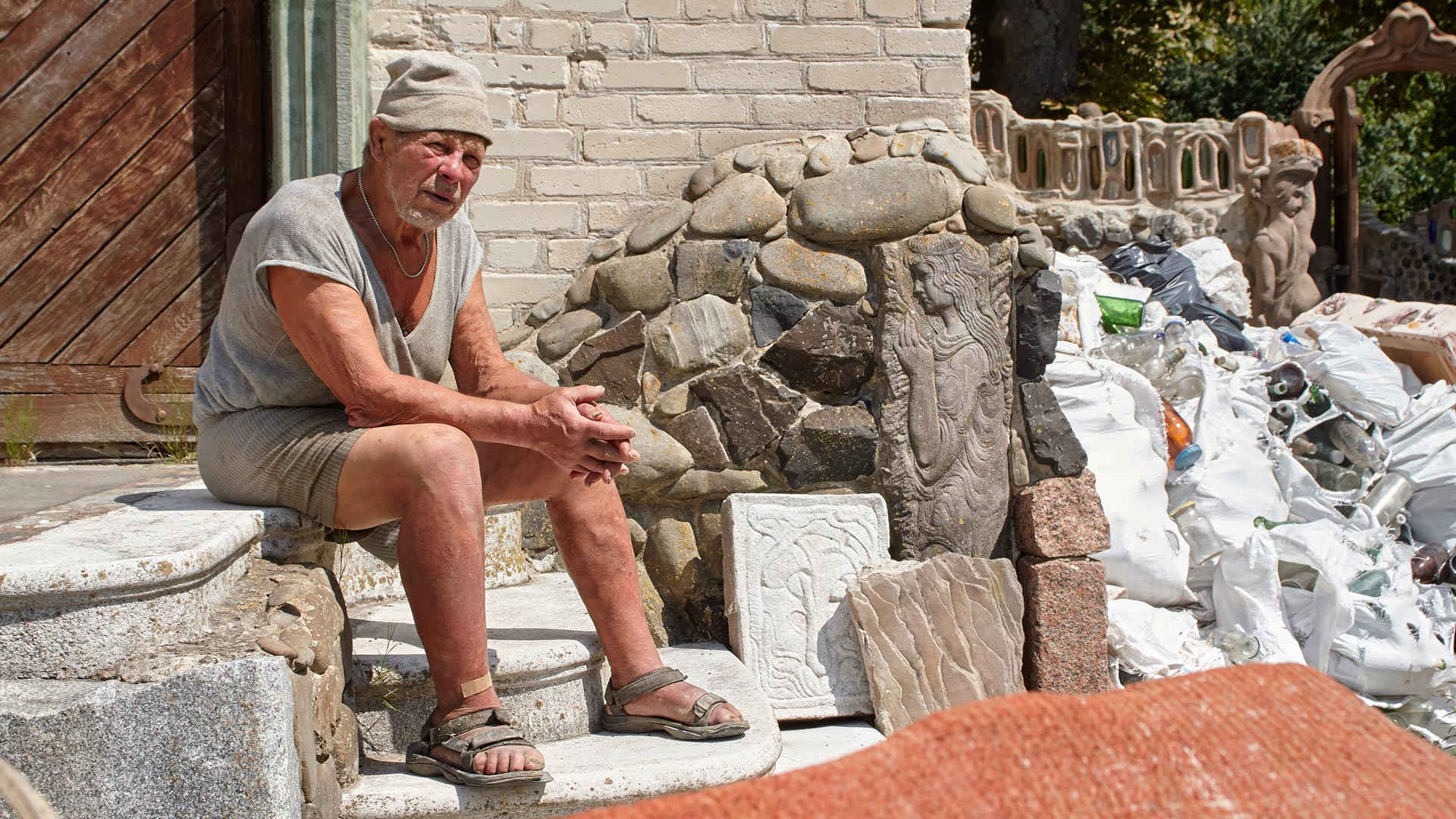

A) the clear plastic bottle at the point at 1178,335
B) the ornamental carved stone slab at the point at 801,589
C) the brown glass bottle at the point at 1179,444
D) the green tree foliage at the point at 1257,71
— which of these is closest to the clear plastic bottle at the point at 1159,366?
the clear plastic bottle at the point at 1178,335

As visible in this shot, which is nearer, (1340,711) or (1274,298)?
(1340,711)

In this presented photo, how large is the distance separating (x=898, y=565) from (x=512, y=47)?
2.19 metres

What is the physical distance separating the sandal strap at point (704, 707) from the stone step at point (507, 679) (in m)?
0.31

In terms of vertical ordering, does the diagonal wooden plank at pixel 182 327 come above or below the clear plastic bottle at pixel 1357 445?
above

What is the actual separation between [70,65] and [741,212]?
2238 mm

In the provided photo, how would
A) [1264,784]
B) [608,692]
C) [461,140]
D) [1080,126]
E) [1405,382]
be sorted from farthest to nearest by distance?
[1080,126] < [1405,382] < [608,692] < [461,140] < [1264,784]

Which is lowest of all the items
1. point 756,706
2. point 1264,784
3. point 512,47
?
point 756,706

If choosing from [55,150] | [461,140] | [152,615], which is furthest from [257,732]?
[55,150]

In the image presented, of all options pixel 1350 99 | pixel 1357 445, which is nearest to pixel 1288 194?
pixel 1350 99

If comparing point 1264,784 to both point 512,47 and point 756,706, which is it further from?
point 512,47

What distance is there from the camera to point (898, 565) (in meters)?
3.75

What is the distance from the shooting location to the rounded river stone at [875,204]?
3949mm

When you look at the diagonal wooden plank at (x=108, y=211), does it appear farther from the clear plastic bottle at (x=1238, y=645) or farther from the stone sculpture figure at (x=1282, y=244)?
the stone sculpture figure at (x=1282, y=244)

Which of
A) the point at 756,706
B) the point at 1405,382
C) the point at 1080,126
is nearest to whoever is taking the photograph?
the point at 756,706
